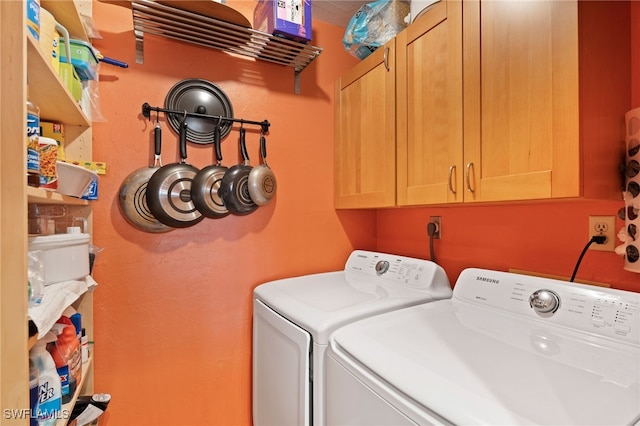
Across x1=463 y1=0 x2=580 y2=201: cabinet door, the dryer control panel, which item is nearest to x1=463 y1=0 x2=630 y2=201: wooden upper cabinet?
x1=463 y1=0 x2=580 y2=201: cabinet door

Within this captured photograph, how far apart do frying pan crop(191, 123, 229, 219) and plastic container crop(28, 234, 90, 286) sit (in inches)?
20.7

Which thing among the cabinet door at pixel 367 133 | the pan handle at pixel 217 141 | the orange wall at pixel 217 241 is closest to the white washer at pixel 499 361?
the orange wall at pixel 217 241

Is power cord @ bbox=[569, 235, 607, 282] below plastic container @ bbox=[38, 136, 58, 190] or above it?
below

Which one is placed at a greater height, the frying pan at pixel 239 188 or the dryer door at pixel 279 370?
the frying pan at pixel 239 188

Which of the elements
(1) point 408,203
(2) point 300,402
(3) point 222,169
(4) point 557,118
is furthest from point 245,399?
(4) point 557,118

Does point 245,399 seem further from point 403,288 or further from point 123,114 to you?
point 123,114

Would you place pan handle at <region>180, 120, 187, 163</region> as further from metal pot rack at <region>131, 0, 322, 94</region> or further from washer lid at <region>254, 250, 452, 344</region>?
washer lid at <region>254, 250, 452, 344</region>

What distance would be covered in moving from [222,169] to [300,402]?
1081 mm

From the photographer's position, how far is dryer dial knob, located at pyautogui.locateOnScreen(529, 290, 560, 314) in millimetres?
993

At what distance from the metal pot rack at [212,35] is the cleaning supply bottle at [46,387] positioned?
124cm

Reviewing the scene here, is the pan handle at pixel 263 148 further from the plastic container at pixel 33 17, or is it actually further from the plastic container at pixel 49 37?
the plastic container at pixel 33 17

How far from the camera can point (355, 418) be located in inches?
33.4

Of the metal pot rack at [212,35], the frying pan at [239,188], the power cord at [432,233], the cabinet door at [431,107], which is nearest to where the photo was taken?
the cabinet door at [431,107]

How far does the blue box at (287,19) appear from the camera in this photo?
4.74 ft
